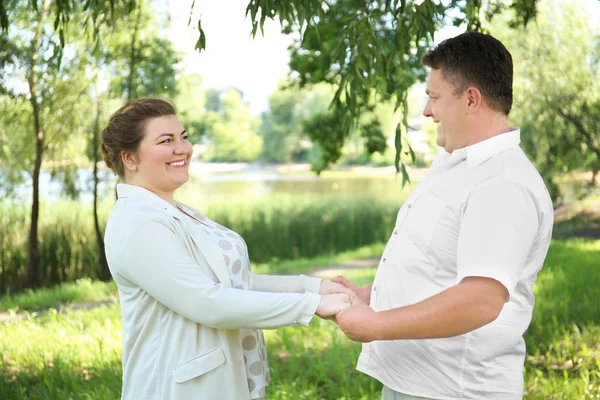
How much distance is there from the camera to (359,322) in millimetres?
2141

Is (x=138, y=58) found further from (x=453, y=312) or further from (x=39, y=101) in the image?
(x=453, y=312)

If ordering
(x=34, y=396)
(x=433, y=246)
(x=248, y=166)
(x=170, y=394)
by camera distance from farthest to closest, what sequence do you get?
1. (x=248, y=166)
2. (x=34, y=396)
3. (x=170, y=394)
4. (x=433, y=246)

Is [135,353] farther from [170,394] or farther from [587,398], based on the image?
[587,398]

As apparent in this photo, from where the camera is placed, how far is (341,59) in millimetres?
4062

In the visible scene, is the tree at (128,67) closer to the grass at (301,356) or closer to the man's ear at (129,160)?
the grass at (301,356)

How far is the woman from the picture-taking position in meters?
2.25

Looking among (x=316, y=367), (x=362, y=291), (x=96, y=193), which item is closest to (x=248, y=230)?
(x=96, y=193)

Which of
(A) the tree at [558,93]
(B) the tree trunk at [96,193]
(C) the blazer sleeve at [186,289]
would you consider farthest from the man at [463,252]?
(A) the tree at [558,93]

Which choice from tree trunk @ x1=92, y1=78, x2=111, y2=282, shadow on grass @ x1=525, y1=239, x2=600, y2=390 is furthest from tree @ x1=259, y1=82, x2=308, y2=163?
shadow on grass @ x1=525, y1=239, x2=600, y2=390

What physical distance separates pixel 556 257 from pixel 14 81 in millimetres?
8478

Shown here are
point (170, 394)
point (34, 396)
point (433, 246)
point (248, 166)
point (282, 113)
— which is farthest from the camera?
point (248, 166)

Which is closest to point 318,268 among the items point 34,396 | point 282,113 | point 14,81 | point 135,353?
point 14,81

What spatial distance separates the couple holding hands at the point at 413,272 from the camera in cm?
193

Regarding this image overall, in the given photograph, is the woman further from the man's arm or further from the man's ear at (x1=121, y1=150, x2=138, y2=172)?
the man's arm
